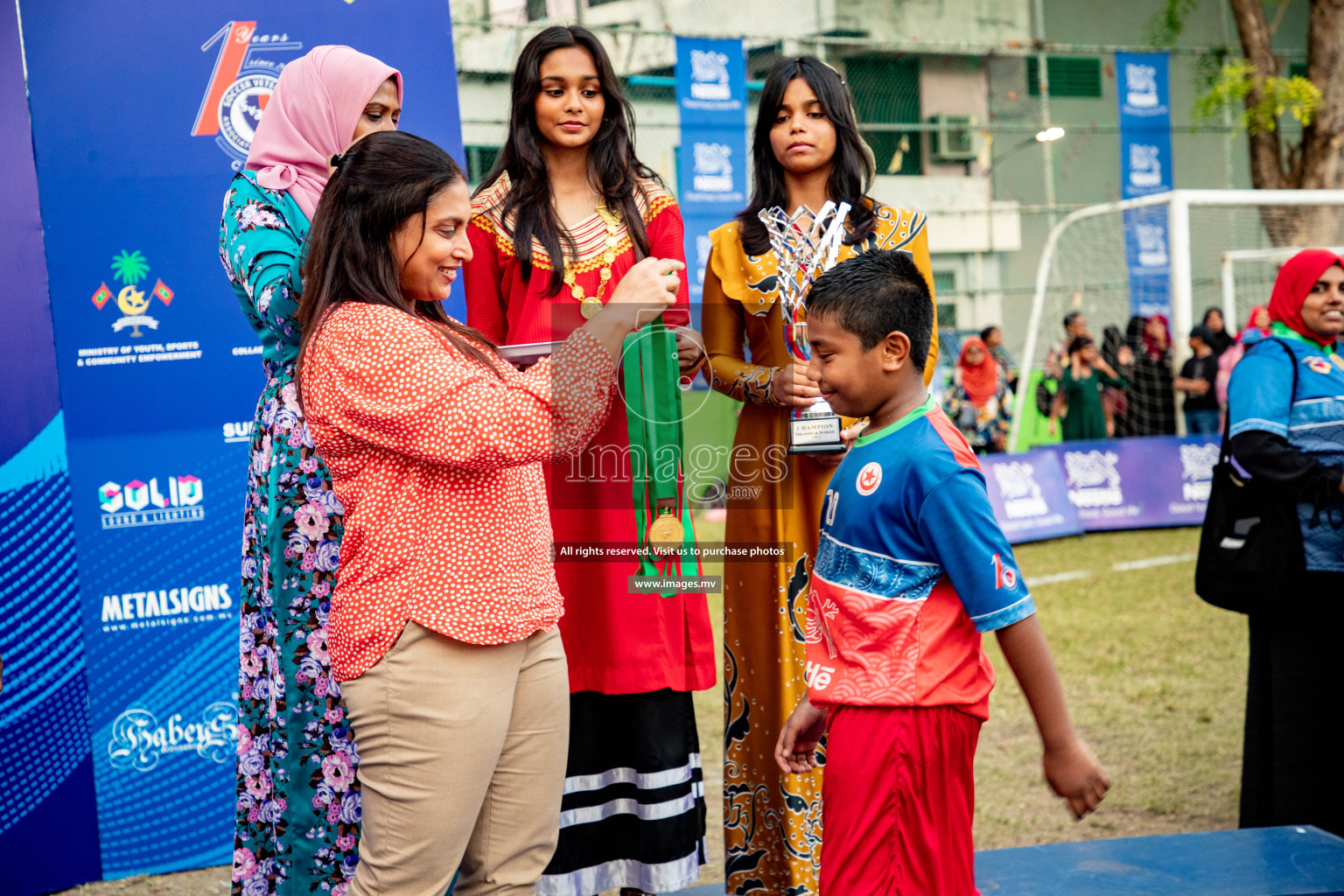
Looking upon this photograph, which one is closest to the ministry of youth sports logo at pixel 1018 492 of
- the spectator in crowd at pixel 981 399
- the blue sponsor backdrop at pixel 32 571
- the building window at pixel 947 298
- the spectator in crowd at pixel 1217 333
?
the spectator in crowd at pixel 981 399

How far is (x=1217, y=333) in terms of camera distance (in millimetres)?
11141

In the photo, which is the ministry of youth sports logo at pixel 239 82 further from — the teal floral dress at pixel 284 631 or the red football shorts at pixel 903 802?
the red football shorts at pixel 903 802

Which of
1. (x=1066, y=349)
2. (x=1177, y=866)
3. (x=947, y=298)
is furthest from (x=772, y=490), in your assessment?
(x=947, y=298)

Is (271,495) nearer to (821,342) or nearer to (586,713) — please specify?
(586,713)

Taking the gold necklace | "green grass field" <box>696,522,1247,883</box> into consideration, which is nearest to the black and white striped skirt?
"green grass field" <box>696,522,1247,883</box>

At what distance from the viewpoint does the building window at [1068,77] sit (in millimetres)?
14578

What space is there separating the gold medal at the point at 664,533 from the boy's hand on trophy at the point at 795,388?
0.37 m

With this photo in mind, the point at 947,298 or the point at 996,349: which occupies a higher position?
the point at 947,298

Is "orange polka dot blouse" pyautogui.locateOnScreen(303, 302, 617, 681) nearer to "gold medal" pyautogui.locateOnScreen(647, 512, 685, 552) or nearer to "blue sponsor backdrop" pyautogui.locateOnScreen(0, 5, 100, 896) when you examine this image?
"gold medal" pyautogui.locateOnScreen(647, 512, 685, 552)

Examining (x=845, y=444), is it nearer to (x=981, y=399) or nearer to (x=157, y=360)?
(x=157, y=360)

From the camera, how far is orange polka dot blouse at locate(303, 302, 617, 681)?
5.82ft

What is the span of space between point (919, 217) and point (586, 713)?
143cm

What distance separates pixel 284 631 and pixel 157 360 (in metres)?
1.70

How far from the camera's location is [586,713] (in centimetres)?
268
